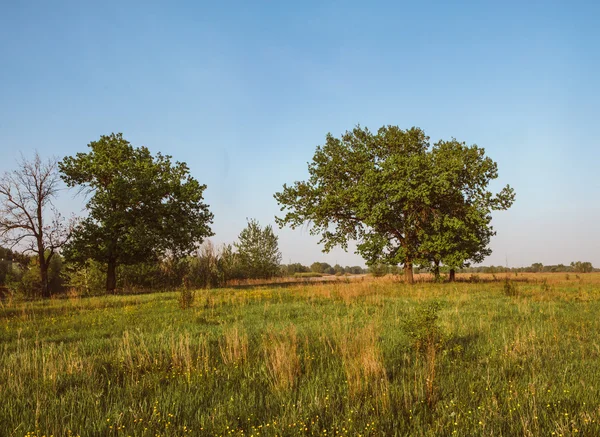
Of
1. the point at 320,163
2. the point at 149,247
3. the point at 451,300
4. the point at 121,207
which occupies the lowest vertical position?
the point at 451,300

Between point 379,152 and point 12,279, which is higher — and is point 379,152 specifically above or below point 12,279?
above

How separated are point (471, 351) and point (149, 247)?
25.4 metres

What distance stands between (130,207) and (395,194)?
67.3 ft

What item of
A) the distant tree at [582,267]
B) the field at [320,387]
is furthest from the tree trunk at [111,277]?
the distant tree at [582,267]

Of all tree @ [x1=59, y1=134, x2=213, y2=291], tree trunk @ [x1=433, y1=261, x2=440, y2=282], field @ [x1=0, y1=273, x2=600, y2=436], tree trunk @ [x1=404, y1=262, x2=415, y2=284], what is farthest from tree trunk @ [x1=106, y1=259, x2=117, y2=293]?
tree trunk @ [x1=433, y1=261, x2=440, y2=282]

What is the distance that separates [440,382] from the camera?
5078mm

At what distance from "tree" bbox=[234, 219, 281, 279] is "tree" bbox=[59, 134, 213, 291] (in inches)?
860

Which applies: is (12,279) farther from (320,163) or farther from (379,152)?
(379,152)

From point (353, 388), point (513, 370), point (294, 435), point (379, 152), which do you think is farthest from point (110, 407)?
point (379, 152)

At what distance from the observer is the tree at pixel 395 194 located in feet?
81.5

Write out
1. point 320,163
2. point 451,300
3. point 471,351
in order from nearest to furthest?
point 471,351 → point 451,300 → point 320,163

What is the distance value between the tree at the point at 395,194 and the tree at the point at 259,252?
23.3 meters

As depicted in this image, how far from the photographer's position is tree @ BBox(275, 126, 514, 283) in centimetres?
2483

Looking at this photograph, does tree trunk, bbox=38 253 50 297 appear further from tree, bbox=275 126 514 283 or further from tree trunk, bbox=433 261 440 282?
tree trunk, bbox=433 261 440 282
